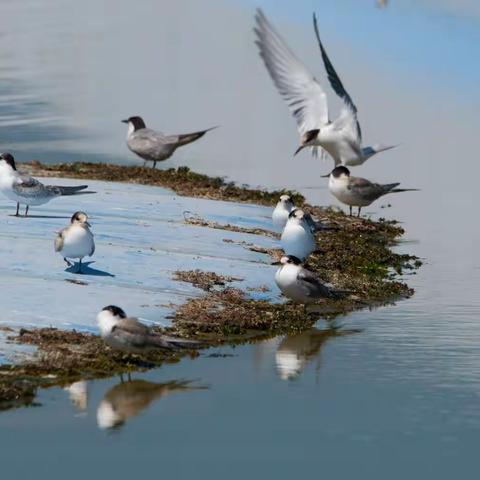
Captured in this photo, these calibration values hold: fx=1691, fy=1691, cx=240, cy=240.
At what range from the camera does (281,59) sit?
24.3 meters

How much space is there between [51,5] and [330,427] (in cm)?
4371

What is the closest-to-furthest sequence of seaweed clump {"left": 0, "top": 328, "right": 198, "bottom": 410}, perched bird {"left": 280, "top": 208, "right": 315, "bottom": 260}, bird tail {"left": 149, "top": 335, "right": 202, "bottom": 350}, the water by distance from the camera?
the water, seaweed clump {"left": 0, "top": 328, "right": 198, "bottom": 410}, bird tail {"left": 149, "top": 335, "right": 202, "bottom": 350}, perched bird {"left": 280, "top": 208, "right": 315, "bottom": 260}

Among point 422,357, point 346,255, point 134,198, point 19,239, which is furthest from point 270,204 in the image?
point 422,357

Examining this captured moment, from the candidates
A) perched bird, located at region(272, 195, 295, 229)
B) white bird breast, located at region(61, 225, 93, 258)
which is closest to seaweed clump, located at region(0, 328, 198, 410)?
white bird breast, located at region(61, 225, 93, 258)

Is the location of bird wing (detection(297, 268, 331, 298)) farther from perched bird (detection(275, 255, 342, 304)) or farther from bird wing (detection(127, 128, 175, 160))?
bird wing (detection(127, 128, 175, 160))

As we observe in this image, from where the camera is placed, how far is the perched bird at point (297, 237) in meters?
17.5

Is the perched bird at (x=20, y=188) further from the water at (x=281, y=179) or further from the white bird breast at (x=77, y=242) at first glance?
the white bird breast at (x=77, y=242)

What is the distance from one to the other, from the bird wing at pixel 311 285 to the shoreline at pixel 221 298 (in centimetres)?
23

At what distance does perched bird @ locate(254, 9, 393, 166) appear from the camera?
76.7 feet

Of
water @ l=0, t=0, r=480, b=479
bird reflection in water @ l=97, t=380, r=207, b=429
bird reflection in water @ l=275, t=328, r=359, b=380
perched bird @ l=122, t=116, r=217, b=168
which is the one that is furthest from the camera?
perched bird @ l=122, t=116, r=217, b=168

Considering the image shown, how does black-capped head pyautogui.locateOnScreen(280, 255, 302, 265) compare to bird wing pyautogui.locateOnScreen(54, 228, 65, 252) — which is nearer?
bird wing pyautogui.locateOnScreen(54, 228, 65, 252)

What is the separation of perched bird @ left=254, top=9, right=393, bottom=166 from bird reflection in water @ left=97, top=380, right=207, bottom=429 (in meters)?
10.9

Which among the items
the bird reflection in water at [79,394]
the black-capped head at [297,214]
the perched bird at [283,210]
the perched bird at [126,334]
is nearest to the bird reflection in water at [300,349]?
the perched bird at [126,334]

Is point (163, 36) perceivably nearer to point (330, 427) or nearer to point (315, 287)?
point (315, 287)
